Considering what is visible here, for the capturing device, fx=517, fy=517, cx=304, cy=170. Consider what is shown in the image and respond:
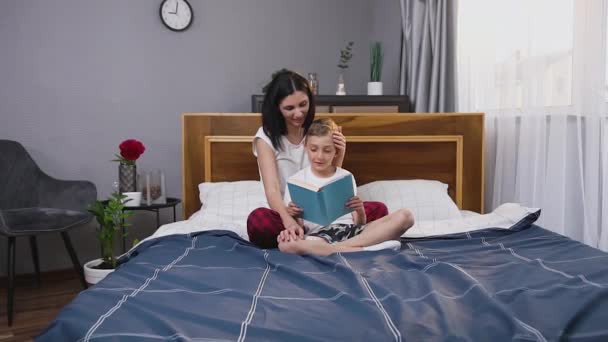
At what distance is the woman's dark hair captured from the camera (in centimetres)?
200

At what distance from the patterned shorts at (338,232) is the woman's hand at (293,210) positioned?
3.4 inches

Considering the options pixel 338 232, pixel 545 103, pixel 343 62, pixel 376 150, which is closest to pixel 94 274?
pixel 338 232

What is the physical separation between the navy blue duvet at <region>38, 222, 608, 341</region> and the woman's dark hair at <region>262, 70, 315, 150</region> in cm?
61

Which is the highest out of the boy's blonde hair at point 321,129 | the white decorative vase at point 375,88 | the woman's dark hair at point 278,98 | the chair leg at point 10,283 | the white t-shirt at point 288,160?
the white decorative vase at point 375,88

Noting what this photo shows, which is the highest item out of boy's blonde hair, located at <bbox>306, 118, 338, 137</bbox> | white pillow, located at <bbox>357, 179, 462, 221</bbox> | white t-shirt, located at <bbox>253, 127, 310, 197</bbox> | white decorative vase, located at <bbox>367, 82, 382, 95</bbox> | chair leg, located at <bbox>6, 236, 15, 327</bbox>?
white decorative vase, located at <bbox>367, 82, 382, 95</bbox>

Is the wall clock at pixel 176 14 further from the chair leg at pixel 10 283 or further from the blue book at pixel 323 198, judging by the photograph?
the blue book at pixel 323 198

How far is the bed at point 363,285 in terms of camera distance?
0.92 metres

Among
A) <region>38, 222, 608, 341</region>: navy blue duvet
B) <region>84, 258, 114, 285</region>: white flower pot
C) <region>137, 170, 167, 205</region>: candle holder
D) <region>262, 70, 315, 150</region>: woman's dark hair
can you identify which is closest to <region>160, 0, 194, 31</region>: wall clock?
<region>137, 170, 167, 205</region>: candle holder

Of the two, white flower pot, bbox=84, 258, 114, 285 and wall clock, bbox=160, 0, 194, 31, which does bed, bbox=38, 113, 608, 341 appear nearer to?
white flower pot, bbox=84, 258, 114, 285

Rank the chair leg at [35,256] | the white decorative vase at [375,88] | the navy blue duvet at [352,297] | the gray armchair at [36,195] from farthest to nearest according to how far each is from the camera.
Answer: the white decorative vase at [375,88], the chair leg at [35,256], the gray armchair at [36,195], the navy blue duvet at [352,297]

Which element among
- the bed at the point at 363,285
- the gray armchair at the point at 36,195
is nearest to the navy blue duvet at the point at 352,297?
the bed at the point at 363,285

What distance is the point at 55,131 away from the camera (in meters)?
2.90

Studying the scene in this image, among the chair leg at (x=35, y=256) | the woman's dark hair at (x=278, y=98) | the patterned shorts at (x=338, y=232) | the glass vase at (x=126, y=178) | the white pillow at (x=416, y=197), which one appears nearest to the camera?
the patterned shorts at (x=338, y=232)

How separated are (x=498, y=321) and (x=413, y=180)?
1.48 meters
